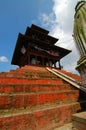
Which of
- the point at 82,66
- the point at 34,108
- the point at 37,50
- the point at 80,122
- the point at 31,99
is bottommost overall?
the point at 80,122

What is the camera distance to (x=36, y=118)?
6.39 feet

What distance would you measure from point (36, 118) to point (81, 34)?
164 cm

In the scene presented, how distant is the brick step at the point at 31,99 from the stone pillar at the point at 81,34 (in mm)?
1278

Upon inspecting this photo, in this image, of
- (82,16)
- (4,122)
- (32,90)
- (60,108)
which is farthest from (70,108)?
(82,16)

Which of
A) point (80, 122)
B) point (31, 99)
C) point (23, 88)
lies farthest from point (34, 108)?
point (80, 122)

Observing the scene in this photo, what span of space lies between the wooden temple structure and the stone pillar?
417 inches

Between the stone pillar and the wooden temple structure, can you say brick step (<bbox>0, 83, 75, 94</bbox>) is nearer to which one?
the stone pillar

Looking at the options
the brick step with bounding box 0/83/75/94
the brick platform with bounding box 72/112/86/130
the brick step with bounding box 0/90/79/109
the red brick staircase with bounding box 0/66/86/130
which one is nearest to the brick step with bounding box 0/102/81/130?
the red brick staircase with bounding box 0/66/86/130

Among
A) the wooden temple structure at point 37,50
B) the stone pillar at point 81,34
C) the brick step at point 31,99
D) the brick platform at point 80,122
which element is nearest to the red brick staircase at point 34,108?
the brick step at point 31,99

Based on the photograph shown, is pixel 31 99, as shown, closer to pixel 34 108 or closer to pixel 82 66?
pixel 34 108

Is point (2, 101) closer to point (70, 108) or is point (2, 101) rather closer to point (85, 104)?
point (70, 108)

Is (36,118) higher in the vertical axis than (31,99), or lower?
lower

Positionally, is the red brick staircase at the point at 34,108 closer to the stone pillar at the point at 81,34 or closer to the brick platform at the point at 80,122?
the brick platform at the point at 80,122

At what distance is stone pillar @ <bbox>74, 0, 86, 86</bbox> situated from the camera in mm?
1520
